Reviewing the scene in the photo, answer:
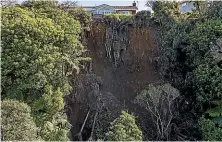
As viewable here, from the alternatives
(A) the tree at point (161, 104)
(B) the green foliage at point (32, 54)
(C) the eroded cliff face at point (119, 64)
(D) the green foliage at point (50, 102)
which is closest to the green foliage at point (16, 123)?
(D) the green foliage at point (50, 102)

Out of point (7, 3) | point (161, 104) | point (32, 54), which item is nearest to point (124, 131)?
point (161, 104)

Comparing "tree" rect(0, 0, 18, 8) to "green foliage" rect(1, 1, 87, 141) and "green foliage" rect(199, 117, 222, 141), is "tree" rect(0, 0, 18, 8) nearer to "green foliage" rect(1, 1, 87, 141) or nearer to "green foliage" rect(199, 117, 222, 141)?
"green foliage" rect(1, 1, 87, 141)

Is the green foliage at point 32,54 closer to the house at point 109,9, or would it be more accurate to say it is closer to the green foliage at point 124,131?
the green foliage at point 124,131

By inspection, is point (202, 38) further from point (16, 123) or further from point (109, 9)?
point (109, 9)

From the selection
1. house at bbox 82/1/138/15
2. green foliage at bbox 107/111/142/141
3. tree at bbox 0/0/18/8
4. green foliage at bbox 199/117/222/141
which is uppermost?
tree at bbox 0/0/18/8

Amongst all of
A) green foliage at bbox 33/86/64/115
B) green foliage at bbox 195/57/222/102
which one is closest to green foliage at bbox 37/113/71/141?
green foliage at bbox 33/86/64/115
